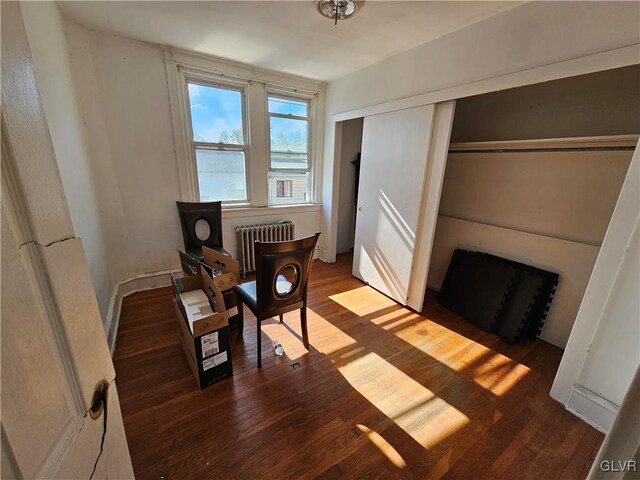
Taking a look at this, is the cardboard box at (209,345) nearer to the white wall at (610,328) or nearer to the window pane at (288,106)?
the white wall at (610,328)

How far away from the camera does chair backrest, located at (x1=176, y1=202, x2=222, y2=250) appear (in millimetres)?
2695

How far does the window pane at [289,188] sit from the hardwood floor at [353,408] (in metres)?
1.78

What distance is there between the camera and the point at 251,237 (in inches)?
126

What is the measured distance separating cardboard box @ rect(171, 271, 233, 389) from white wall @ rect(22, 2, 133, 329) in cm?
82

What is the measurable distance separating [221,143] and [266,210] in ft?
3.09

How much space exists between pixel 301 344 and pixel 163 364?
1015mm

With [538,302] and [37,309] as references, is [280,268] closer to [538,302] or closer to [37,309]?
[37,309]

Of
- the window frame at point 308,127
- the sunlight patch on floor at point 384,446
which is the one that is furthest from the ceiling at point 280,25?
the sunlight patch on floor at point 384,446

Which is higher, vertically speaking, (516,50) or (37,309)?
(516,50)

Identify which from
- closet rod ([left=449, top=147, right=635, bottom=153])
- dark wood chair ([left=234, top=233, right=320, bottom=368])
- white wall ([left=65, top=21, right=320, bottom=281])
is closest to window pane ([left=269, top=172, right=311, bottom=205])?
white wall ([left=65, top=21, right=320, bottom=281])

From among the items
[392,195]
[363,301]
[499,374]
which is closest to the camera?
[499,374]

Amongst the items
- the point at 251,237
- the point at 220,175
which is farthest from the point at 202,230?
the point at 220,175

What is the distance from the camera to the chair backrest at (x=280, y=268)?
1.64 meters

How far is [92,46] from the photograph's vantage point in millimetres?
2186
